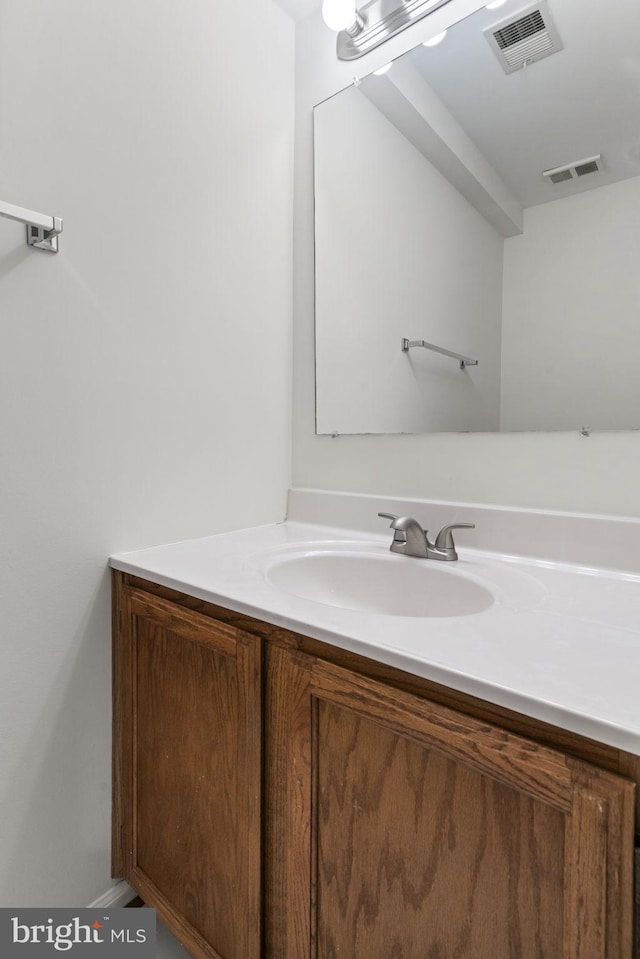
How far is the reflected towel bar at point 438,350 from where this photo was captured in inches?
45.7

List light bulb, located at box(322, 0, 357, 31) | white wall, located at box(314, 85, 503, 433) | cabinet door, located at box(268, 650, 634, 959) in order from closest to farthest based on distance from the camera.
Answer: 1. cabinet door, located at box(268, 650, 634, 959)
2. white wall, located at box(314, 85, 503, 433)
3. light bulb, located at box(322, 0, 357, 31)

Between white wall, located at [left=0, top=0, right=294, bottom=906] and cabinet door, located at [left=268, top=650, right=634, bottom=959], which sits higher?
white wall, located at [left=0, top=0, right=294, bottom=906]

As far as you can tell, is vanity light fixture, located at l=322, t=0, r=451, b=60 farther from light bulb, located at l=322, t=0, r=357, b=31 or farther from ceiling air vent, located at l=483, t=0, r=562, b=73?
ceiling air vent, located at l=483, t=0, r=562, b=73

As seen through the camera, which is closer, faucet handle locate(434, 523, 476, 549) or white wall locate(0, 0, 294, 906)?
white wall locate(0, 0, 294, 906)

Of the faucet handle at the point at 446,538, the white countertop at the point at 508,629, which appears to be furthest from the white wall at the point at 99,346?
the faucet handle at the point at 446,538

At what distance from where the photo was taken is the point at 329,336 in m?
1.43

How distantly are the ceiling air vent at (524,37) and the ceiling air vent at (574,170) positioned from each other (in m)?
0.24

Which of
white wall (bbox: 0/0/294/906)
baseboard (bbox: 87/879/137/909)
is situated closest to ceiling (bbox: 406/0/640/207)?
white wall (bbox: 0/0/294/906)

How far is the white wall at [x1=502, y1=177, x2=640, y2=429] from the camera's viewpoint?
3.15 feet

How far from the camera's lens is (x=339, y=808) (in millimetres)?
678

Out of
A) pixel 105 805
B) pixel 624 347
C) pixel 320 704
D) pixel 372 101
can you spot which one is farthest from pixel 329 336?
pixel 105 805

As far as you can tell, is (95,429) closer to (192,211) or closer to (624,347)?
(192,211)

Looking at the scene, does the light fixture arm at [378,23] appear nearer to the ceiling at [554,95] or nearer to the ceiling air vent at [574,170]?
the ceiling at [554,95]

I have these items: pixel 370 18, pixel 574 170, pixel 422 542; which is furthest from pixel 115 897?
pixel 370 18
